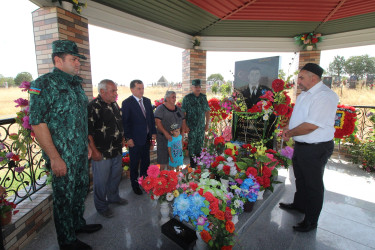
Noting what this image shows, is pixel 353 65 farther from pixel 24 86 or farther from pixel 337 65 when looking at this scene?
pixel 24 86

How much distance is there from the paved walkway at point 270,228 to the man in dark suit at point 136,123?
61 centimetres

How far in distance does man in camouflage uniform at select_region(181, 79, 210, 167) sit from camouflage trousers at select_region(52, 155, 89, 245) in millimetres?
2038

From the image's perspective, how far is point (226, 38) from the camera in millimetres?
5039

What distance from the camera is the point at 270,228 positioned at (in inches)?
84.9

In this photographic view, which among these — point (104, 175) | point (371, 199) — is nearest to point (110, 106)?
point (104, 175)

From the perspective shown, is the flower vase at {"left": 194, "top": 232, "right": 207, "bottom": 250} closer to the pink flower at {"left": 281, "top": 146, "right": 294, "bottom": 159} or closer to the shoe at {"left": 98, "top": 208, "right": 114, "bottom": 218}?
the shoe at {"left": 98, "top": 208, "right": 114, "bottom": 218}

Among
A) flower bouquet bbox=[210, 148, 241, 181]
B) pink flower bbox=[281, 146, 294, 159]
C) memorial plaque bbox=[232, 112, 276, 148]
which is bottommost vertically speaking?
flower bouquet bbox=[210, 148, 241, 181]

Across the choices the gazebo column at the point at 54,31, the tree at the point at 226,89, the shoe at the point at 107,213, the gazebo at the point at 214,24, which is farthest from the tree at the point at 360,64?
the shoe at the point at 107,213

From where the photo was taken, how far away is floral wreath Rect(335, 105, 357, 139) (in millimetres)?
3938

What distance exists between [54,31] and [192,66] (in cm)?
318

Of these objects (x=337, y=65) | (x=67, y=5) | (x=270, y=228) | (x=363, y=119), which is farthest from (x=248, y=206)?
(x=337, y=65)

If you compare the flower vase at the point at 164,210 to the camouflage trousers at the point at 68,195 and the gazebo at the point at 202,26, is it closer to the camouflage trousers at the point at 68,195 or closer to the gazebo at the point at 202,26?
the camouflage trousers at the point at 68,195

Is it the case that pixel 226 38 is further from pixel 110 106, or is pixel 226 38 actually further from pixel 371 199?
pixel 371 199

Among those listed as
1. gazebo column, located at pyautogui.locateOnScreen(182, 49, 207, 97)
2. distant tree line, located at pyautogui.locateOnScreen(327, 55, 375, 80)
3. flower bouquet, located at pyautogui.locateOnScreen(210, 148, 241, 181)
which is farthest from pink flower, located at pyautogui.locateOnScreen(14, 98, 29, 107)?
distant tree line, located at pyautogui.locateOnScreen(327, 55, 375, 80)
